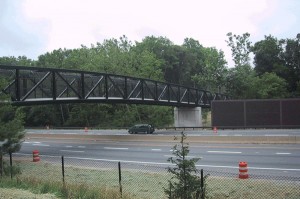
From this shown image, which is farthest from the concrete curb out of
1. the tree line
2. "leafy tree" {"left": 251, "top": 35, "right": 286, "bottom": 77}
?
"leafy tree" {"left": 251, "top": 35, "right": 286, "bottom": 77}

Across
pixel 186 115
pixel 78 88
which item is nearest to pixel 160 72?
pixel 186 115

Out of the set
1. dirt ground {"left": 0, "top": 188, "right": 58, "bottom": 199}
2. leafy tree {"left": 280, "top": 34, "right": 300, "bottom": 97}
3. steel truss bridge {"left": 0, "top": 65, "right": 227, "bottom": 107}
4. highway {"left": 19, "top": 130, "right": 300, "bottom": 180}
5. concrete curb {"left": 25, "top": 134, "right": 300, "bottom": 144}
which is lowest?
highway {"left": 19, "top": 130, "right": 300, "bottom": 180}

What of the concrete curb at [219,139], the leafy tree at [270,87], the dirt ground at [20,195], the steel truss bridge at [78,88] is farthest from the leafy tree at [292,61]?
the dirt ground at [20,195]

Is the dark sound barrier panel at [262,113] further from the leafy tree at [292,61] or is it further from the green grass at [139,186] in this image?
the green grass at [139,186]

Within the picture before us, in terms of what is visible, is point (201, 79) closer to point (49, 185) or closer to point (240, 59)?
point (240, 59)

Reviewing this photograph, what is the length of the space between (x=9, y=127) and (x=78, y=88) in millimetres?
21850

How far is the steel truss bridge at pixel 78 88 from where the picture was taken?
3347 cm

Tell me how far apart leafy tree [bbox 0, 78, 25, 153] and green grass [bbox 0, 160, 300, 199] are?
247 centimetres

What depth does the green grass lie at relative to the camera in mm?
11964

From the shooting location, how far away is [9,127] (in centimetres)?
1961

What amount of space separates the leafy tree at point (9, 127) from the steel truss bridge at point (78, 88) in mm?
1329

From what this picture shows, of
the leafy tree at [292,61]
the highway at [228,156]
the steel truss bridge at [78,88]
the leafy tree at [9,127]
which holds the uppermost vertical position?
the leafy tree at [292,61]

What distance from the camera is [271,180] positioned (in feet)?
53.0

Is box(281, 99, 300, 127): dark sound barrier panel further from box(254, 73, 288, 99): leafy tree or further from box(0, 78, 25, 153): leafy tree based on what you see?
box(0, 78, 25, 153): leafy tree
